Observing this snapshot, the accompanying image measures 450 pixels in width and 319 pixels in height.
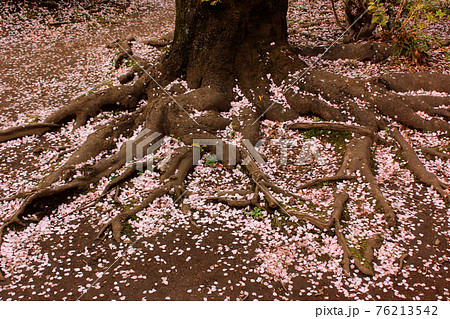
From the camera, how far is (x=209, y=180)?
17.5 ft

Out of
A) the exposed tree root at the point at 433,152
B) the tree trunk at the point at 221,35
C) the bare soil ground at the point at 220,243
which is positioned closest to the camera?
the bare soil ground at the point at 220,243

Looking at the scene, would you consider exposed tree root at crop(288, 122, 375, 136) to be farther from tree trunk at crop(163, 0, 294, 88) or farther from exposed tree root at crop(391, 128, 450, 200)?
tree trunk at crop(163, 0, 294, 88)

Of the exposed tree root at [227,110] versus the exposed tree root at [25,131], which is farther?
the exposed tree root at [25,131]

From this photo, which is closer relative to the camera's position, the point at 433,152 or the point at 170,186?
the point at 170,186

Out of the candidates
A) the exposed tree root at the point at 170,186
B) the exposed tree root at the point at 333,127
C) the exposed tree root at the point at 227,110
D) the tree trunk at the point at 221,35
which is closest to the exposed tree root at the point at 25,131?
the exposed tree root at the point at 227,110

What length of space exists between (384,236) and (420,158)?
6.16 feet

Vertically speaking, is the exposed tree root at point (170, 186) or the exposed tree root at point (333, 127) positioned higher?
the exposed tree root at point (333, 127)

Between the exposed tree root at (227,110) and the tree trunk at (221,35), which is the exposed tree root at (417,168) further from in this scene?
the tree trunk at (221,35)

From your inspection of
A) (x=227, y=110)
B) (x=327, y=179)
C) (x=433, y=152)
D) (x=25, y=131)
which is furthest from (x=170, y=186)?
(x=433, y=152)

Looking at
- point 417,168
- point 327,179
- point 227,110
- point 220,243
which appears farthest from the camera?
point 227,110

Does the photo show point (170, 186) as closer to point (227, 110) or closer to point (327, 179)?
point (227, 110)

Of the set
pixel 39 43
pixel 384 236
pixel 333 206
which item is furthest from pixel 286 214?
pixel 39 43

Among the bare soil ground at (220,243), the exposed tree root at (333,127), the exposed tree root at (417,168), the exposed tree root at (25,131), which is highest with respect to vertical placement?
the exposed tree root at (333,127)

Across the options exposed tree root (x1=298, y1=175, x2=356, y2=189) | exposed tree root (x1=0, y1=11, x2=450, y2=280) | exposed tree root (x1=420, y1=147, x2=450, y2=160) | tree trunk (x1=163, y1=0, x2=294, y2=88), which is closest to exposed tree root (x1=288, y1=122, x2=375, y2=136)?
exposed tree root (x1=0, y1=11, x2=450, y2=280)
